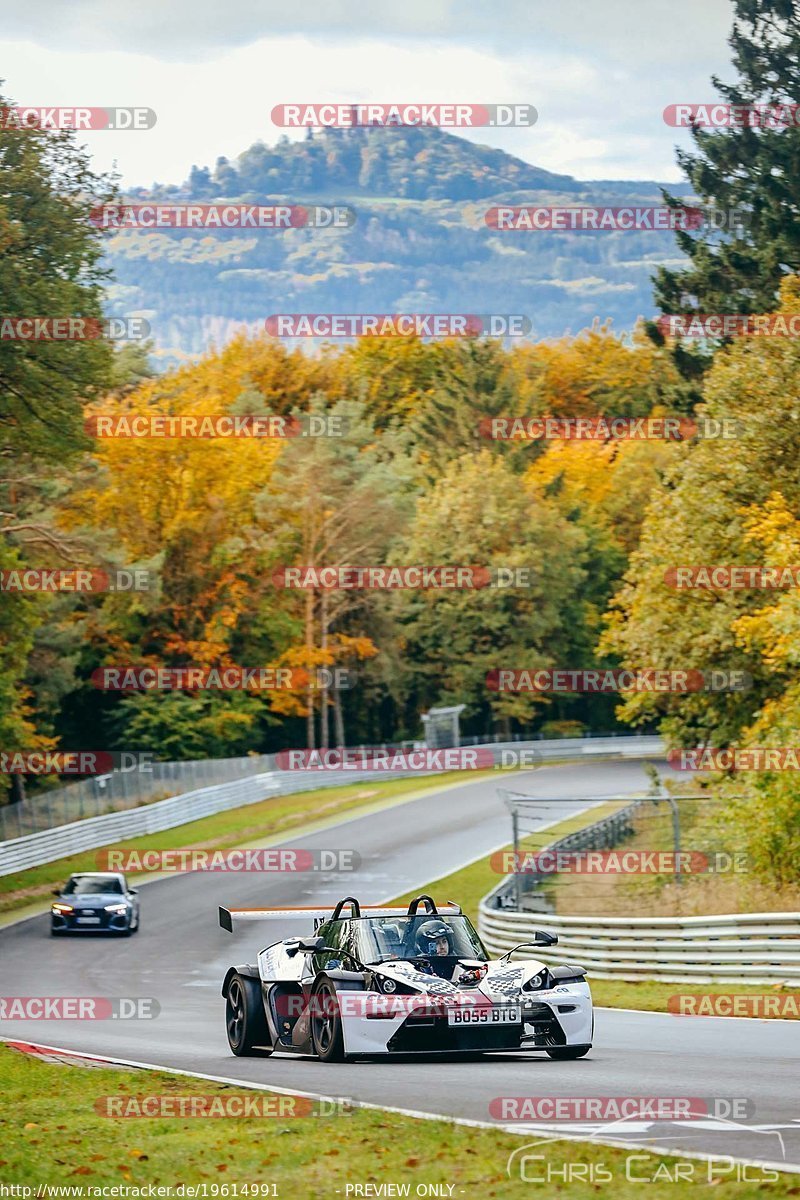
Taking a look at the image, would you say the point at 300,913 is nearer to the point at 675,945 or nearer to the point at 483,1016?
the point at 483,1016

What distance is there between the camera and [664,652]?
1500 inches

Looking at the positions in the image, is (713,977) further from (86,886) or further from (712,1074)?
(86,886)

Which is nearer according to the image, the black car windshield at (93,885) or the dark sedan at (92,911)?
the dark sedan at (92,911)

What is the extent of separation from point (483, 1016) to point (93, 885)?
2349cm

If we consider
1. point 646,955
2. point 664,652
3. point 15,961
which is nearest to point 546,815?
point 664,652

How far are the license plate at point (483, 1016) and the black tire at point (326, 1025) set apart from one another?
955 millimetres

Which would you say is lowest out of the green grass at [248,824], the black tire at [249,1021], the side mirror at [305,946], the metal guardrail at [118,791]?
the green grass at [248,824]

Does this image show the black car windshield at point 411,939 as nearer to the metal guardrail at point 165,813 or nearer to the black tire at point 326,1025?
the black tire at point 326,1025

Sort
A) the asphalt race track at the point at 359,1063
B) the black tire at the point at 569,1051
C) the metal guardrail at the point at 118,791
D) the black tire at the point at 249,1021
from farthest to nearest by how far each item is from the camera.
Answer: the metal guardrail at the point at 118,791 < the black tire at the point at 249,1021 < the black tire at the point at 569,1051 < the asphalt race track at the point at 359,1063

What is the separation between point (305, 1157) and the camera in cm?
960

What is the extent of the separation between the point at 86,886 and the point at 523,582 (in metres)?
50.7

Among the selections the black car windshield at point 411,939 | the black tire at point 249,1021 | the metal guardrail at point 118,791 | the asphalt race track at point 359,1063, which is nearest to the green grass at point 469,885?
the asphalt race track at point 359,1063

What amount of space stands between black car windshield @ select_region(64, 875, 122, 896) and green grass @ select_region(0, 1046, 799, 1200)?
2434 centimetres

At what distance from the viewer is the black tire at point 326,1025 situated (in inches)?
558
